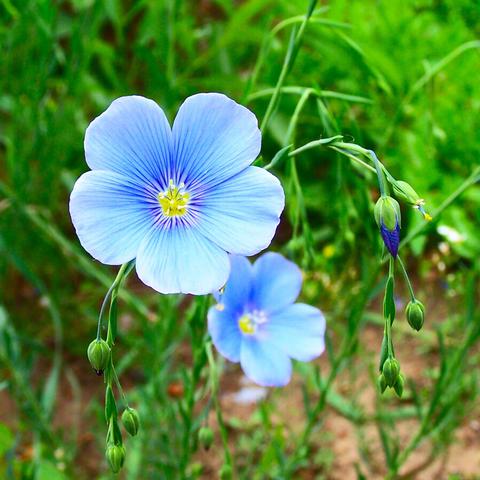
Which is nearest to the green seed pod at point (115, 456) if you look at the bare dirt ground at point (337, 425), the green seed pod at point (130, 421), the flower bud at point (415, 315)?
the green seed pod at point (130, 421)

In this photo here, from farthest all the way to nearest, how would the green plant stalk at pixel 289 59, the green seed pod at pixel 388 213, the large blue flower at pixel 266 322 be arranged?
the large blue flower at pixel 266 322
the green plant stalk at pixel 289 59
the green seed pod at pixel 388 213

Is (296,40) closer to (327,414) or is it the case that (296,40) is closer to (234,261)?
(234,261)

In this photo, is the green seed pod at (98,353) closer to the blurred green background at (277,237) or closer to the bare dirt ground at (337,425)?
the blurred green background at (277,237)

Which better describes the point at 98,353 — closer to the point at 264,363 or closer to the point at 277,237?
the point at 264,363

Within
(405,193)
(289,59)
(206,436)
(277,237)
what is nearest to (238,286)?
(206,436)

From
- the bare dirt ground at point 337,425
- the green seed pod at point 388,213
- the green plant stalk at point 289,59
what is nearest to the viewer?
the green seed pod at point 388,213

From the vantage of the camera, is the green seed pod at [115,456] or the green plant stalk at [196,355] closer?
the green seed pod at [115,456]
